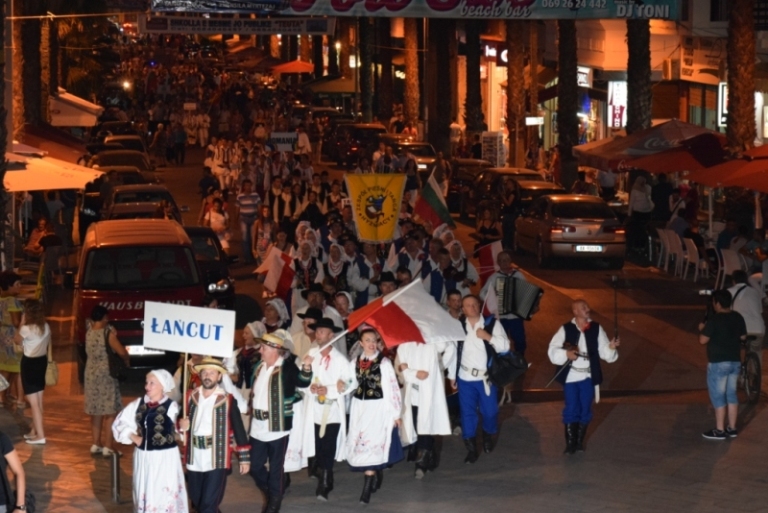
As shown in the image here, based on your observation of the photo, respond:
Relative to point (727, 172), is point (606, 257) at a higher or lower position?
lower

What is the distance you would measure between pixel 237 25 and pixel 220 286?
72.4 feet

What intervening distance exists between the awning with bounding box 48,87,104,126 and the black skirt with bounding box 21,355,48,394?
2753 centimetres

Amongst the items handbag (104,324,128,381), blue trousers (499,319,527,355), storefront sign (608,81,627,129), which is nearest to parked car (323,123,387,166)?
storefront sign (608,81,627,129)

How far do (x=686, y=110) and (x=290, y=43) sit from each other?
63.9m

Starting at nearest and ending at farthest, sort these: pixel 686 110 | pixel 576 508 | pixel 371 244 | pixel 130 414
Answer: pixel 130 414, pixel 576 508, pixel 371 244, pixel 686 110

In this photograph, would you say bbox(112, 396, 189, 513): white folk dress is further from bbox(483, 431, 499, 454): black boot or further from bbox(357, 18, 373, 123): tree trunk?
bbox(357, 18, 373, 123): tree trunk

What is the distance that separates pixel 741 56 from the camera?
28.0m

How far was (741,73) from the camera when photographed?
2800 cm

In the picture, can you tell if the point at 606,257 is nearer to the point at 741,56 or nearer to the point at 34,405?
the point at 741,56

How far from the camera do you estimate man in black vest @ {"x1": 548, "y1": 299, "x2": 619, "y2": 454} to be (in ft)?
43.2

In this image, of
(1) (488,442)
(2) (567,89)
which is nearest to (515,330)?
(1) (488,442)

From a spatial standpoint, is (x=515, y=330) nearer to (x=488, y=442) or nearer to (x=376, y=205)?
(x=488, y=442)

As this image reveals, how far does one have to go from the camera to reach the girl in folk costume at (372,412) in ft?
38.6

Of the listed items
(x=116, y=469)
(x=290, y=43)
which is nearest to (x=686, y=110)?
(x=116, y=469)
